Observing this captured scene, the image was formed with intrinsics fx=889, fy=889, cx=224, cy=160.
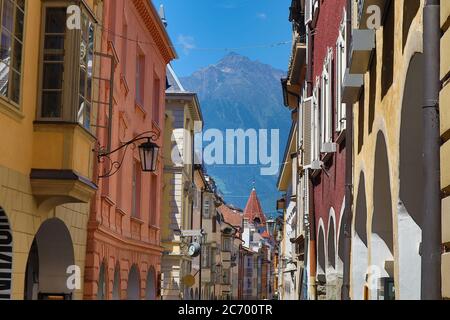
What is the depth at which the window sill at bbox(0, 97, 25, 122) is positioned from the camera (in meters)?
10.2

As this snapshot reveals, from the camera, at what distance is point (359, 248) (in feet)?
39.0

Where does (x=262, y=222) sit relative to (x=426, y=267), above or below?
above

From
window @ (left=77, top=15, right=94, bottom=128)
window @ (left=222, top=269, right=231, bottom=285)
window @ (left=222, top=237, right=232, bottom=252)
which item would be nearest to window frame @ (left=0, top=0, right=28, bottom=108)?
window @ (left=77, top=15, right=94, bottom=128)

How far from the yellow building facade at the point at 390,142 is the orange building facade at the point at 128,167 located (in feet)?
19.2

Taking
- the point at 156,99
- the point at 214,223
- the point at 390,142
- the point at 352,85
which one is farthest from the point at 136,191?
the point at 214,223

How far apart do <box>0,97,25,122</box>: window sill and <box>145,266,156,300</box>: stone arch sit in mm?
15746

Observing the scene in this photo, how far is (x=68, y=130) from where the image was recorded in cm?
1170

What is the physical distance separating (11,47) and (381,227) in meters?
4.79

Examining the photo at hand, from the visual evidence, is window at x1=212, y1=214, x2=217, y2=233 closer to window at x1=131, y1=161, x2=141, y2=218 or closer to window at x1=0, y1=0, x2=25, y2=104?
window at x1=131, y1=161, x2=141, y2=218

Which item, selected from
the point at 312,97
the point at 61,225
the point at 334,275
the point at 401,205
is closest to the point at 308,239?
the point at 312,97

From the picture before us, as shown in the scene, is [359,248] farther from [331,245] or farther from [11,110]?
[331,245]

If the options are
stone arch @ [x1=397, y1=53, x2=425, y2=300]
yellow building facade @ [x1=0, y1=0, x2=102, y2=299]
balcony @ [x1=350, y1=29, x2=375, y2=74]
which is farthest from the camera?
yellow building facade @ [x1=0, y1=0, x2=102, y2=299]
